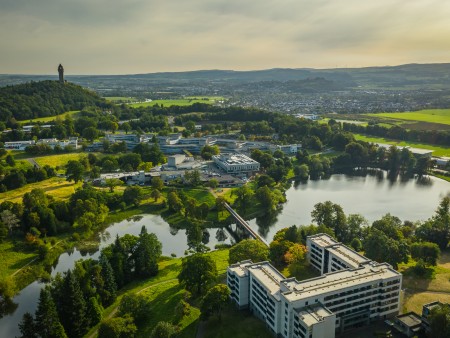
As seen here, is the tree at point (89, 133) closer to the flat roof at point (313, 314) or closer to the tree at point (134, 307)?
the tree at point (134, 307)

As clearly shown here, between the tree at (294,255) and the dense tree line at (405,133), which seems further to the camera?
the dense tree line at (405,133)

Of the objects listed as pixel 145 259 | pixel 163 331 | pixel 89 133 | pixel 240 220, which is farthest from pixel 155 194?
pixel 89 133

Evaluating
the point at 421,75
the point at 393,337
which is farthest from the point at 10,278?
the point at 421,75

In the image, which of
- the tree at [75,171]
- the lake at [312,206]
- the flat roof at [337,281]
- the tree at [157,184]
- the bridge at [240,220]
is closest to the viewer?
the flat roof at [337,281]

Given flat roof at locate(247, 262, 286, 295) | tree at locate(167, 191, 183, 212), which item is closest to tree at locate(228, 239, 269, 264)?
flat roof at locate(247, 262, 286, 295)

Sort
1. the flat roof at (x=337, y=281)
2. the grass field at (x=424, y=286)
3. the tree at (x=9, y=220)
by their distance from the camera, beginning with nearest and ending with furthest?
1. the flat roof at (x=337, y=281)
2. the grass field at (x=424, y=286)
3. the tree at (x=9, y=220)

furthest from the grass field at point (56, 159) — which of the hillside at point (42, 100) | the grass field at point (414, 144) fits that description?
the grass field at point (414, 144)
